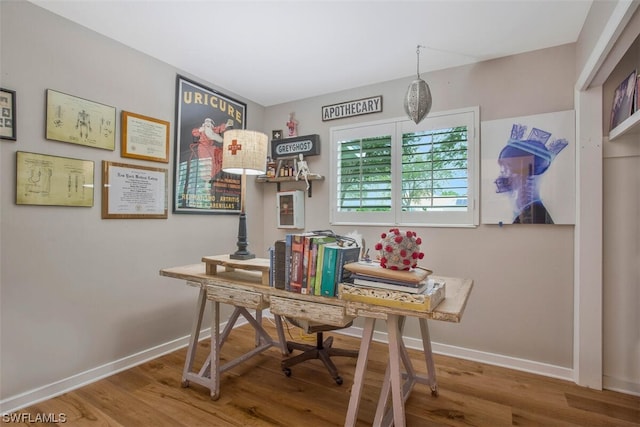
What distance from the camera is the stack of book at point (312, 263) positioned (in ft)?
4.85

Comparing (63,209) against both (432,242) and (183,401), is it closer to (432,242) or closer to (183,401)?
(183,401)

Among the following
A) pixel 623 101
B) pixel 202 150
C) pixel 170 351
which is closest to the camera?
pixel 623 101

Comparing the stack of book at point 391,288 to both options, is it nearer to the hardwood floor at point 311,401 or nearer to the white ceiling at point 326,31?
the hardwood floor at point 311,401

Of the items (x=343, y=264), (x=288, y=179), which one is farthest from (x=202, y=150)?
(x=343, y=264)

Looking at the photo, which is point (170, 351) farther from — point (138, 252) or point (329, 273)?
point (329, 273)

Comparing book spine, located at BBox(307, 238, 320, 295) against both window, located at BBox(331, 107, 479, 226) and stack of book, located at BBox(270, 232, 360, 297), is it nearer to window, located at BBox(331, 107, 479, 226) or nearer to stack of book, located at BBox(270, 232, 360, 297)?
stack of book, located at BBox(270, 232, 360, 297)

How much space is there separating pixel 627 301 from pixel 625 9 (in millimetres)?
1701

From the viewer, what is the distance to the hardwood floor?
1.69 metres

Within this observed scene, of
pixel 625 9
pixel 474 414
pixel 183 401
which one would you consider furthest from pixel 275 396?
pixel 625 9

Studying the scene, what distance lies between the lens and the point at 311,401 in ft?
6.15

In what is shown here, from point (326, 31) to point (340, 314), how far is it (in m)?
1.79

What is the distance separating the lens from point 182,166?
261cm

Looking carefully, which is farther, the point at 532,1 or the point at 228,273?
the point at 228,273

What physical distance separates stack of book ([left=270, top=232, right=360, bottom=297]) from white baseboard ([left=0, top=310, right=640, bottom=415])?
147cm
